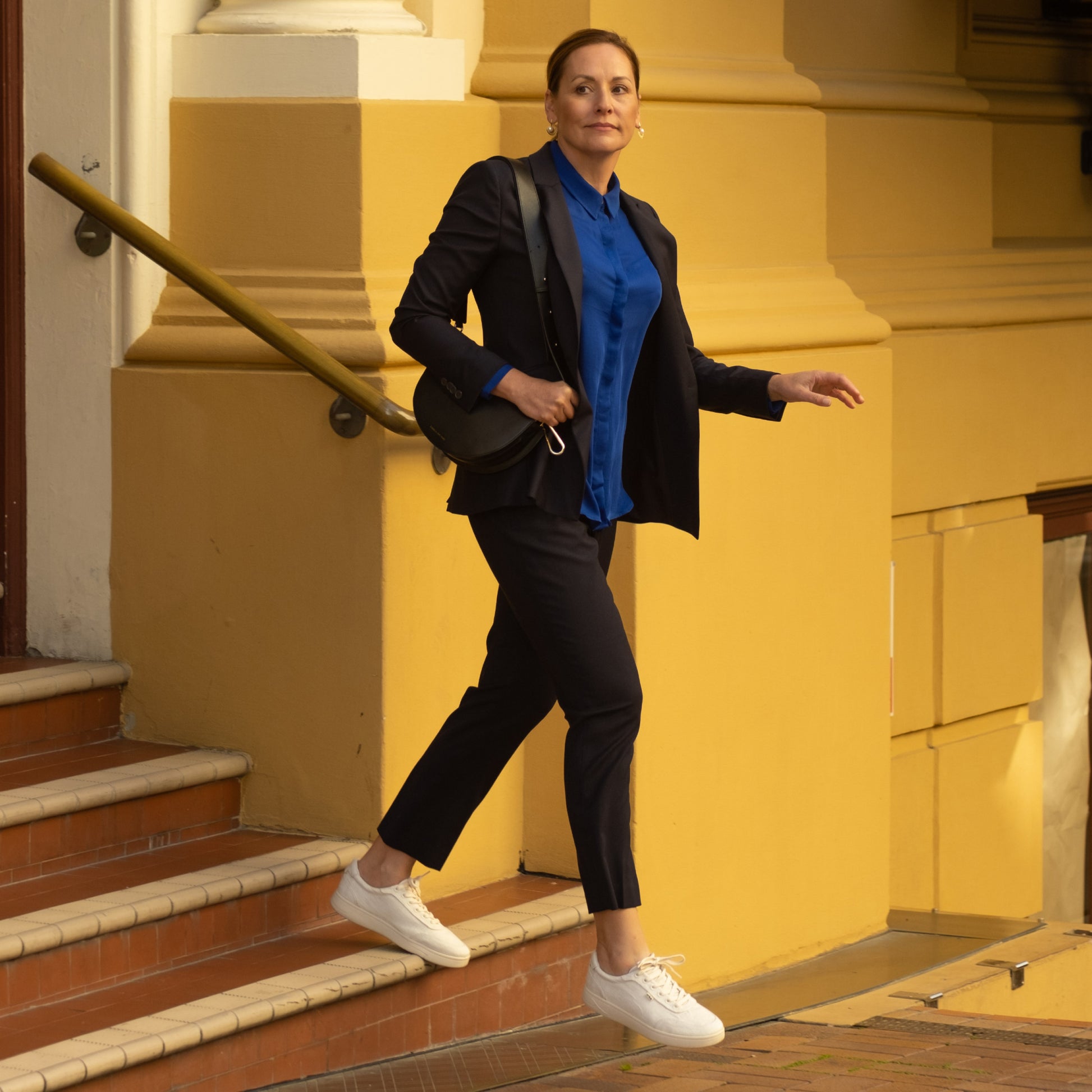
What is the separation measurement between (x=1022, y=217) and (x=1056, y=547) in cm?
126

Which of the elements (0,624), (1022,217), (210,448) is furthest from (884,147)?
(0,624)

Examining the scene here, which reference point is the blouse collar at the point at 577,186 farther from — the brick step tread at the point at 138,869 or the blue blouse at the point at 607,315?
the brick step tread at the point at 138,869

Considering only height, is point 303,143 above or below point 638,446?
above

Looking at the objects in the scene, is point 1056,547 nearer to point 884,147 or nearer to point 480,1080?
point 884,147

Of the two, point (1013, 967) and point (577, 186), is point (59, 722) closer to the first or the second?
point (577, 186)

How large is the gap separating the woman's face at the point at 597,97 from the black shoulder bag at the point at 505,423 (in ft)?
0.46

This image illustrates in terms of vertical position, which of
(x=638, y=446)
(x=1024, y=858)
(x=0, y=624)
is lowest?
(x=1024, y=858)

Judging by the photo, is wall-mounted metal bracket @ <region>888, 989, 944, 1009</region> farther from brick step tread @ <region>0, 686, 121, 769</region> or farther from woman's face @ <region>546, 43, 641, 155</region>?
woman's face @ <region>546, 43, 641, 155</region>

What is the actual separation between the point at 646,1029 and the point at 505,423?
1.20 metres

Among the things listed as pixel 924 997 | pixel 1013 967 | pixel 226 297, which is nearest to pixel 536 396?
pixel 226 297

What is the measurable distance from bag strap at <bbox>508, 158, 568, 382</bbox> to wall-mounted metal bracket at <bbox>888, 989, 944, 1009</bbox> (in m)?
2.17

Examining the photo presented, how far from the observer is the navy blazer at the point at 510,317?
4031 mm

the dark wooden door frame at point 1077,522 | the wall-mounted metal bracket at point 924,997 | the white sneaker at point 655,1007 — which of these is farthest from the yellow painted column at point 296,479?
the dark wooden door frame at point 1077,522

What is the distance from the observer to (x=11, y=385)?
531cm
